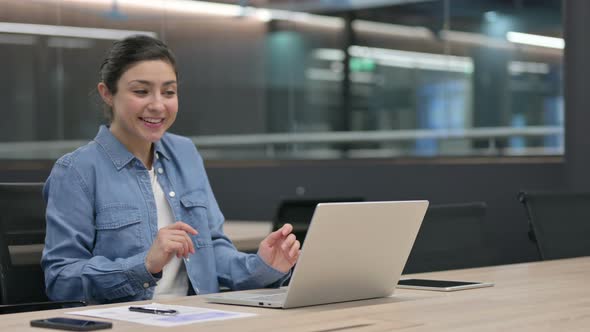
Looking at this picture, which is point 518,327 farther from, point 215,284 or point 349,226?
point 215,284

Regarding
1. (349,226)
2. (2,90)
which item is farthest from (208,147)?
(349,226)

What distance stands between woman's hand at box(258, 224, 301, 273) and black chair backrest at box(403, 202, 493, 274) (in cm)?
54

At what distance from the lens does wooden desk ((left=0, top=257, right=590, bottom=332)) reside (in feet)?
5.47

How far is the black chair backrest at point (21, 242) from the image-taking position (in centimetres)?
251

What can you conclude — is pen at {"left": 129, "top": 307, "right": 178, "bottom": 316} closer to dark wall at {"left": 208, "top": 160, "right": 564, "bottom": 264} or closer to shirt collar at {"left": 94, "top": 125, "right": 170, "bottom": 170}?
shirt collar at {"left": 94, "top": 125, "right": 170, "bottom": 170}

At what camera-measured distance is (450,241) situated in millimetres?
2996

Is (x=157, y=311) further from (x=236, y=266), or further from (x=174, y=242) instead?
(x=236, y=266)

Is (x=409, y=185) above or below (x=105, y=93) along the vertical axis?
below

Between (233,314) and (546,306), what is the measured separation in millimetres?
643

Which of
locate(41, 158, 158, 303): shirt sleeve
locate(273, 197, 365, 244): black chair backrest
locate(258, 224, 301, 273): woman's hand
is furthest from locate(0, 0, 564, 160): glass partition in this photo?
locate(258, 224, 301, 273): woman's hand

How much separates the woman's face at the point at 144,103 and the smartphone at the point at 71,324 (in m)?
0.89

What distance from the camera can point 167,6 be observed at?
6.19 metres

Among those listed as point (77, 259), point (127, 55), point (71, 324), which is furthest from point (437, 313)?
point (127, 55)

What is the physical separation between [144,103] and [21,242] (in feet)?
1.65
